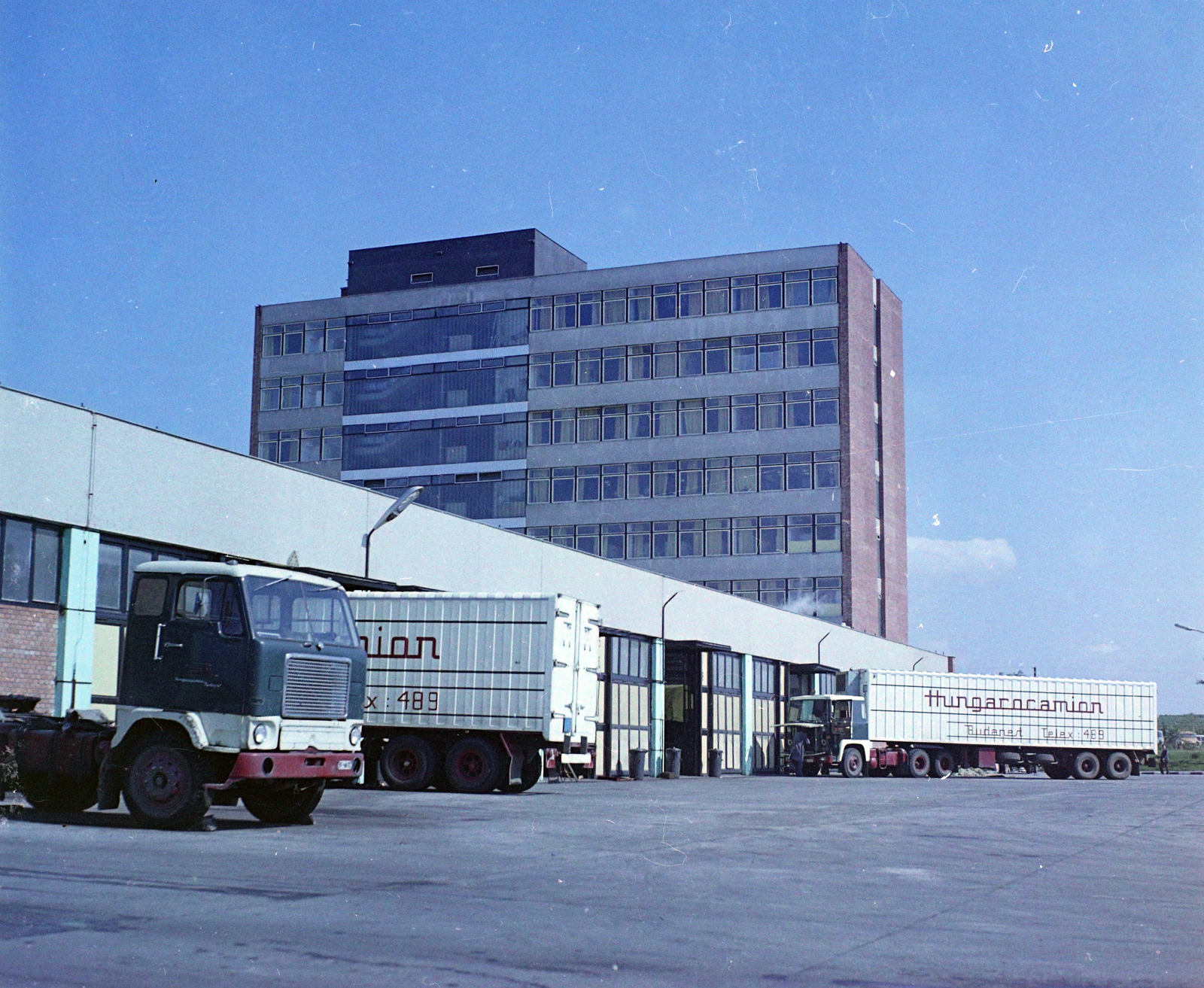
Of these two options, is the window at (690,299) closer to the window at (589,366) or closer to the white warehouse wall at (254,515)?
the window at (589,366)

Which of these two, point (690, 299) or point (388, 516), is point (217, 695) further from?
point (690, 299)

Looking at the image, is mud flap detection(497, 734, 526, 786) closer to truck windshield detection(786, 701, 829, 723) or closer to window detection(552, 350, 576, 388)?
truck windshield detection(786, 701, 829, 723)

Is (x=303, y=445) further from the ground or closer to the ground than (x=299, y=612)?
further from the ground

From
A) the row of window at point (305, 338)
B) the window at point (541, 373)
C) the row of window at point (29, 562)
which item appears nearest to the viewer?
the row of window at point (29, 562)

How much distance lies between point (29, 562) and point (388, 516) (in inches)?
370

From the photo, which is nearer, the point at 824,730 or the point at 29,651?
the point at 29,651

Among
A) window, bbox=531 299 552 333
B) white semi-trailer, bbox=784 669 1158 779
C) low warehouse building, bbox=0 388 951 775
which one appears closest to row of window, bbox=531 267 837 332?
window, bbox=531 299 552 333

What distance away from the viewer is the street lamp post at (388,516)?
32.8m

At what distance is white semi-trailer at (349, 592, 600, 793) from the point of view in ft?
96.7

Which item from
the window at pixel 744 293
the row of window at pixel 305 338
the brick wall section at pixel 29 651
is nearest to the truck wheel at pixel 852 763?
the window at pixel 744 293

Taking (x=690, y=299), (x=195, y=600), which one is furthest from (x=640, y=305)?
(x=195, y=600)

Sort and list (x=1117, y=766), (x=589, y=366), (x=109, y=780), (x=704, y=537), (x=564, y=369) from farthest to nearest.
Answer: (x=564, y=369)
(x=589, y=366)
(x=704, y=537)
(x=1117, y=766)
(x=109, y=780)

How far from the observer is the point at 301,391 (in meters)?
82.9

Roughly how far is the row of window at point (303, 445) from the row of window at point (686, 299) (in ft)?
42.4
